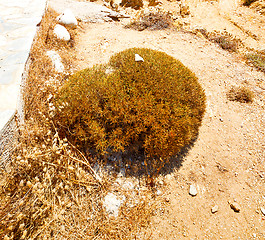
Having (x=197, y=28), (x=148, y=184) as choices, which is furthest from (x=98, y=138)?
(x=197, y=28)

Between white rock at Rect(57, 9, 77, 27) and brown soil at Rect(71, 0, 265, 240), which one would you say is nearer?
brown soil at Rect(71, 0, 265, 240)

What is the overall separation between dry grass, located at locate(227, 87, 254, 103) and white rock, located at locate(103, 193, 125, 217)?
4.87 metres

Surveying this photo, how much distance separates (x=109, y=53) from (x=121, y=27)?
11.6 ft

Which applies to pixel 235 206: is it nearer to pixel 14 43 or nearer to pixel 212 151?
pixel 212 151

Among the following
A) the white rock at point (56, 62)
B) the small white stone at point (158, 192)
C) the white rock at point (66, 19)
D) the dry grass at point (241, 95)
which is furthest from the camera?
the white rock at point (66, 19)

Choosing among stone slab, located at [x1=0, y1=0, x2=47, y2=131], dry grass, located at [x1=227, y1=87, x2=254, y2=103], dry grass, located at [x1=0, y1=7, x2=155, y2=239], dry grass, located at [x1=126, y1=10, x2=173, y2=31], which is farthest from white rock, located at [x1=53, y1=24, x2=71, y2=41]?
dry grass, located at [x1=227, y1=87, x2=254, y2=103]

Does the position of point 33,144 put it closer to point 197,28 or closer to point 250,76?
point 250,76

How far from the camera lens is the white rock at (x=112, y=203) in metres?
3.14

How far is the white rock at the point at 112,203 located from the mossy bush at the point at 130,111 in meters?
0.89

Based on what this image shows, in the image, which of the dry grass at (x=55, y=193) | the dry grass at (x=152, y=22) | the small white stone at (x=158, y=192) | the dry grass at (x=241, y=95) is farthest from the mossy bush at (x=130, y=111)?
the dry grass at (x=152, y=22)

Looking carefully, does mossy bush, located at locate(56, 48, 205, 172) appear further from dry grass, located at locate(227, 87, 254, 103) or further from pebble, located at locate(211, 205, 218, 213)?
dry grass, located at locate(227, 87, 254, 103)

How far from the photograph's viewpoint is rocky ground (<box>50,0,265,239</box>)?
3.27m

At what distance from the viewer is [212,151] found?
4.32 m

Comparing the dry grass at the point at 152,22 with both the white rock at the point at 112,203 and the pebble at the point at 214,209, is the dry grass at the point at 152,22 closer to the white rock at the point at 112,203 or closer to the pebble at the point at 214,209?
the white rock at the point at 112,203
